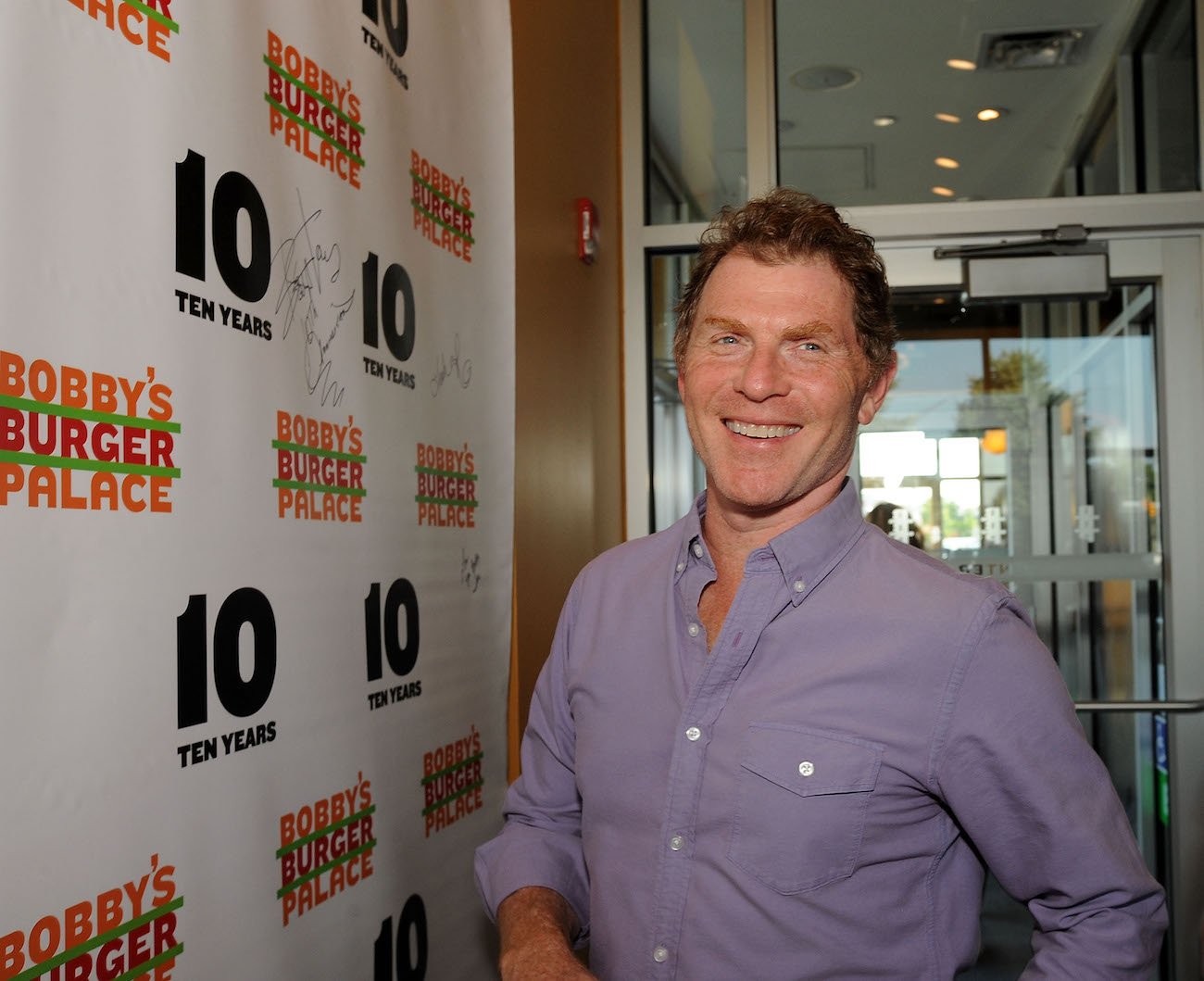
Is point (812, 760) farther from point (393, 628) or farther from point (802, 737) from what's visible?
point (393, 628)

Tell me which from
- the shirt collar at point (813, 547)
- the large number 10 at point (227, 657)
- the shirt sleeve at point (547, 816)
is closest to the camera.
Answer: the large number 10 at point (227, 657)

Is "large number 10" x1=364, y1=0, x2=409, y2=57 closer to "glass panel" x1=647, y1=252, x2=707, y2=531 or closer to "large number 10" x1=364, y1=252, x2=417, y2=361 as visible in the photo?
"large number 10" x1=364, y1=252, x2=417, y2=361

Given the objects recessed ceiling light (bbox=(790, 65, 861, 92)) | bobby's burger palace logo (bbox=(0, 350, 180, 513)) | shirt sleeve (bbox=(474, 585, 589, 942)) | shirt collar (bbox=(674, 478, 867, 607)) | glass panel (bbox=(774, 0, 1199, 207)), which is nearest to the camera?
bobby's burger palace logo (bbox=(0, 350, 180, 513))

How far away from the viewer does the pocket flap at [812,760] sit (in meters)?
1.07

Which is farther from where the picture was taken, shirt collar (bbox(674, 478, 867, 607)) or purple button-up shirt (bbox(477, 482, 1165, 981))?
shirt collar (bbox(674, 478, 867, 607))

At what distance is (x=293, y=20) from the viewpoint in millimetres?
1253

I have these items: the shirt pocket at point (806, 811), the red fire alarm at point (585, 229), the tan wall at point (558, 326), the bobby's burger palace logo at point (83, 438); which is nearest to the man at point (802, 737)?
the shirt pocket at point (806, 811)

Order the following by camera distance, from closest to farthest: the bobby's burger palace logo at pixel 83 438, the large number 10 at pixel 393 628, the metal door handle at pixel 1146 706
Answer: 1. the bobby's burger palace logo at pixel 83 438
2. the large number 10 at pixel 393 628
3. the metal door handle at pixel 1146 706

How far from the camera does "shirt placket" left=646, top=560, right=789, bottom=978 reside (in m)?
1.11

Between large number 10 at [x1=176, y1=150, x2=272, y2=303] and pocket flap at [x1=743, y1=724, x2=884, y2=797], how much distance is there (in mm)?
693

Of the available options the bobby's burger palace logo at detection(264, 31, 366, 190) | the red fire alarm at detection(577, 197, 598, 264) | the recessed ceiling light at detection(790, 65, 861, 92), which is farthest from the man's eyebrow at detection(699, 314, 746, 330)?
the recessed ceiling light at detection(790, 65, 861, 92)

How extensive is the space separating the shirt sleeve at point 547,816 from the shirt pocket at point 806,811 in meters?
0.29

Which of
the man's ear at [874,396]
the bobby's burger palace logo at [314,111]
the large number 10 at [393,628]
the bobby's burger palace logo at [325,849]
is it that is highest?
the bobby's burger palace logo at [314,111]
